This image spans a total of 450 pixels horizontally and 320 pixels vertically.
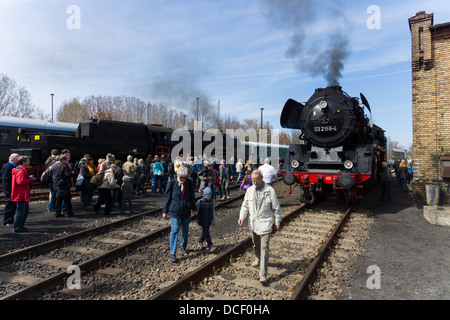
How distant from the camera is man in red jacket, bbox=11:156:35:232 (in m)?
6.44

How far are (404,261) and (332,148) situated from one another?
4.50m

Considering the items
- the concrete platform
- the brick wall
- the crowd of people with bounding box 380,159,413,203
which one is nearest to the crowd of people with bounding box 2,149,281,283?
the concrete platform

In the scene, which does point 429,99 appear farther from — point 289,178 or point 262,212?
point 262,212

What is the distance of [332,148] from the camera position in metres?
9.09

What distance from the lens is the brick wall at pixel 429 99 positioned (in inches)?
379

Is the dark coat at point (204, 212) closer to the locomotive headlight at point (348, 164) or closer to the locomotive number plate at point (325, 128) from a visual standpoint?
the locomotive headlight at point (348, 164)

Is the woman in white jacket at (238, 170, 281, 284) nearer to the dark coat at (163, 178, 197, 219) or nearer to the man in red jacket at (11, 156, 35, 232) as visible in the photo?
the dark coat at (163, 178, 197, 219)

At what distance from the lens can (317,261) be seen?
4816 mm

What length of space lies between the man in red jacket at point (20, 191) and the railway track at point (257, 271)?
4642 millimetres
